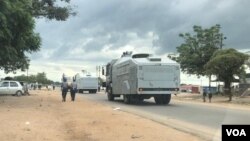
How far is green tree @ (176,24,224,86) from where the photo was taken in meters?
65.7

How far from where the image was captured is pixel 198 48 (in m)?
66.6

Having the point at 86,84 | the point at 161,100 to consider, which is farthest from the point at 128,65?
the point at 86,84

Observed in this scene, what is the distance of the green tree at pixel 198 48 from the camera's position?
65.7 m

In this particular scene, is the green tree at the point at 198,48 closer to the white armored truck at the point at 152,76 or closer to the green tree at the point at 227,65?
the green tree at the point at 227,65

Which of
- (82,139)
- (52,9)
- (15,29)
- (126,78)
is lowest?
(82,139)

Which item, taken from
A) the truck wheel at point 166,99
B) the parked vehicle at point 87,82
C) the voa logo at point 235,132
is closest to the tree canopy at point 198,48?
the parked vehicle at point 87,82

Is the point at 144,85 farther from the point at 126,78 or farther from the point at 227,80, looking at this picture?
the point at 227,80

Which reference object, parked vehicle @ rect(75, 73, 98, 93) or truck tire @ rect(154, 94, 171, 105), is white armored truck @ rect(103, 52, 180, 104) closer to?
truck tire @ rect(154, 94, 171, 105)

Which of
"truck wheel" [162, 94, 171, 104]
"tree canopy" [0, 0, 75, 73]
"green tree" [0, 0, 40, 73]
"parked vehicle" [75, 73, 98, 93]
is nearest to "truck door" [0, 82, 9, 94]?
"tree canopy" [0, 0, 75, 73]

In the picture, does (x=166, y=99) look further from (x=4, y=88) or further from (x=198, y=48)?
(x=198, y=48)

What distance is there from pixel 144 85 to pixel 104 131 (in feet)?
53.2

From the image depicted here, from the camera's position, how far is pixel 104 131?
1717 centimetres

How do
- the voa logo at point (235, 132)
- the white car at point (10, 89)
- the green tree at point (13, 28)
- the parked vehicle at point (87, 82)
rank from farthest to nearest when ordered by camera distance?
the parked vehicle at point (87, 82)
the white car at point (10, 89)
the green tree at point (13, 28)
the voa logo at point (235, 132)

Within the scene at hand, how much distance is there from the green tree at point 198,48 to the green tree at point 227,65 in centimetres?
1341
